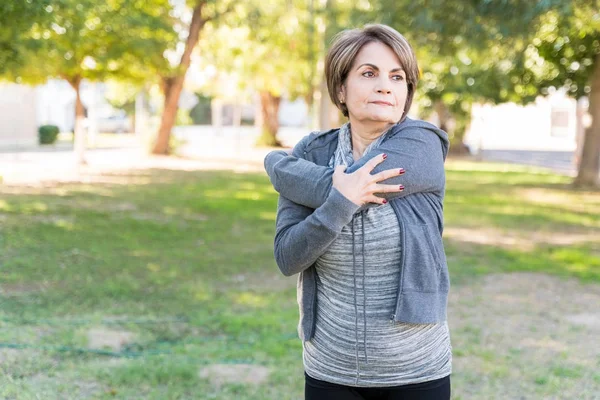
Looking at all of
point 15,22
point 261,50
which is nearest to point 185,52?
point 261,50

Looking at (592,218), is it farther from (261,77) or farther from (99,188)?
(261,77)

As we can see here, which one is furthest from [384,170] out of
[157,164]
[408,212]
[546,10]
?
[157,164]

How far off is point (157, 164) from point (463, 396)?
70.8ft

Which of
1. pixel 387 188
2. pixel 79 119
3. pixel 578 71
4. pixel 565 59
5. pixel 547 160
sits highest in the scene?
pixel 565 59

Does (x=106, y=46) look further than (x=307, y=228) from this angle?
Yes

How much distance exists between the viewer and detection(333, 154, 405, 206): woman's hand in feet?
6.06

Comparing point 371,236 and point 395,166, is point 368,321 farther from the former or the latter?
point 395,166

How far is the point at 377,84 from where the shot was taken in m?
1.99

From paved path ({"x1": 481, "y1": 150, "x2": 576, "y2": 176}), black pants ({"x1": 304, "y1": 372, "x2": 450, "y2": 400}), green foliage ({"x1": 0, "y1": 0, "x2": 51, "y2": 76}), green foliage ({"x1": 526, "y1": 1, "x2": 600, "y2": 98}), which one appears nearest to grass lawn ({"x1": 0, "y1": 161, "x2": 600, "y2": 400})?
green foliage ({"x1": 0, "y1": 0, "x2": 51, "y2": 76})

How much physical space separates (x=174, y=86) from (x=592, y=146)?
15.0 m

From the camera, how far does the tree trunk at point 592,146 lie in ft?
58.4

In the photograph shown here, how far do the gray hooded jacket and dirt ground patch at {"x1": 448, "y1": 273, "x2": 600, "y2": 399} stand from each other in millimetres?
3168

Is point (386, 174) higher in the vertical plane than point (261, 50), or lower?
lower

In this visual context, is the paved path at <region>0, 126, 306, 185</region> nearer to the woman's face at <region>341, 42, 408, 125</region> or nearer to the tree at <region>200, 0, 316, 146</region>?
the tree at <region>200, 0, 316, 146</region>
